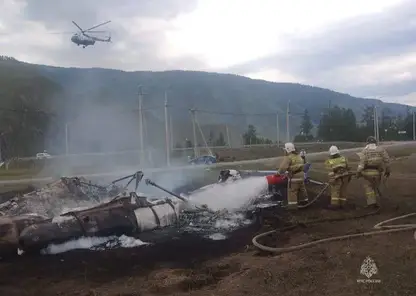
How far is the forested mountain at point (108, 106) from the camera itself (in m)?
70.6

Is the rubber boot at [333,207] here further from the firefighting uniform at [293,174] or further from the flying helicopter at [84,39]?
the flying helicopter at [84,39]

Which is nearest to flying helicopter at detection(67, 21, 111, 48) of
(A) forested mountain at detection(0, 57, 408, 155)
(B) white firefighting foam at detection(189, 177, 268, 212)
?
(A) forested mountain at detection(0, 57, 408, 155)

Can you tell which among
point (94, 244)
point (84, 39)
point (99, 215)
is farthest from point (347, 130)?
point (94, 244)

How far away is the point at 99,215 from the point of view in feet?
32.4

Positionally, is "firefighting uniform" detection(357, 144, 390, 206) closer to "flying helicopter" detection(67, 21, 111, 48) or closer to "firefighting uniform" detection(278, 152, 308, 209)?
"firefighting uniform" detection(278, 152, 308, 209)

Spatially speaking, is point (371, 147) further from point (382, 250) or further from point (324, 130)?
point (324, 130)

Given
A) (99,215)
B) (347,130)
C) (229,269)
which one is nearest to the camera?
(229,269)

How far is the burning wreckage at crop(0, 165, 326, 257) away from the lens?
8.96 metres

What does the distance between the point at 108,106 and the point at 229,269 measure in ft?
360

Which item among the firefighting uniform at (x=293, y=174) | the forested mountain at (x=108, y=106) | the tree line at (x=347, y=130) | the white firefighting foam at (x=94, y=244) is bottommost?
the white firefighting foam at (x=94, y=244)

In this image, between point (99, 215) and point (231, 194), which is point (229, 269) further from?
point (231, 194)

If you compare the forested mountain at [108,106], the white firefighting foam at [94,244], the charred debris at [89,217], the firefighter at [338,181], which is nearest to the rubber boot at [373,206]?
the firefighter at [338,181]

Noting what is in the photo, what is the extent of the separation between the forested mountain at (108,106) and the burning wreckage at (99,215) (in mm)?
36141

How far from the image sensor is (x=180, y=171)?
24.8m
